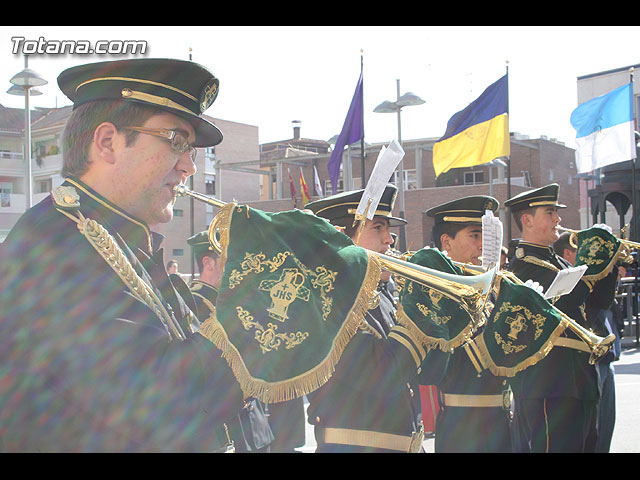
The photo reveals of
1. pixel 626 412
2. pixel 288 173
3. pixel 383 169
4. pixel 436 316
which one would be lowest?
pixel 626 412

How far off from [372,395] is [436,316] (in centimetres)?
48

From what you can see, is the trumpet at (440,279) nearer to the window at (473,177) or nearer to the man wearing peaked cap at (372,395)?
the man wearing peaked cap at (372,395)

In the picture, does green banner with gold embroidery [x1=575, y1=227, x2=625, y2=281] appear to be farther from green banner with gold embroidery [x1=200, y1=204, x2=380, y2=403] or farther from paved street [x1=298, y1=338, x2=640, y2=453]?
green banner with gold embroidery [x1=200, y1=204, x2=380, y2=403]

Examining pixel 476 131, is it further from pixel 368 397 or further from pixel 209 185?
pixel 209 185

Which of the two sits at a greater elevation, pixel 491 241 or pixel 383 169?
pixel 383 169

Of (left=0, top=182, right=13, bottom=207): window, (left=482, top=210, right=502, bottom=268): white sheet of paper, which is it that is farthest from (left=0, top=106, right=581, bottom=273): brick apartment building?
(left=482, top=210, right=502, bottom=268): white sheet of paper

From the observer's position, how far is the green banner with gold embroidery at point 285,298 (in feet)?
5.58

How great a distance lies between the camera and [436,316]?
3094 millimetres

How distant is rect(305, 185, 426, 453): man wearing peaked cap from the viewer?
9.77 feet

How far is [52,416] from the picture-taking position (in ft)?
5.43

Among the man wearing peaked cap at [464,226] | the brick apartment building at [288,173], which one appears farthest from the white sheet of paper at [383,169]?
the brick apartment building at [288,173]

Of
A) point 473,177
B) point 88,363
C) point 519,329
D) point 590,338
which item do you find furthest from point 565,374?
point 473,177
